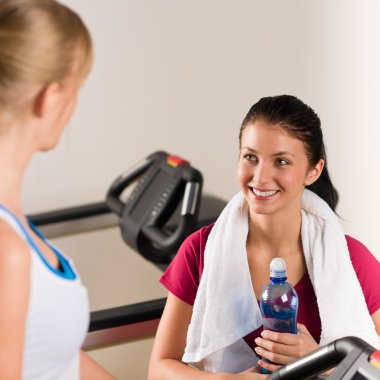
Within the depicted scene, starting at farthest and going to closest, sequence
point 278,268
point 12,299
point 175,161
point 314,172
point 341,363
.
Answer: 1. point 175,161
2. point 314,172
3. point 278,268
4. point 341,363
5. point 12,299

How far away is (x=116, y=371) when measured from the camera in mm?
2707

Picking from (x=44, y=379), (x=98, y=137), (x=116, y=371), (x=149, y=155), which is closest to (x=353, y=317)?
(x=44, y=379)

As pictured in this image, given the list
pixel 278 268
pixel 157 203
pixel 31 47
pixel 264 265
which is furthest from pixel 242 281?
pixel 157 203

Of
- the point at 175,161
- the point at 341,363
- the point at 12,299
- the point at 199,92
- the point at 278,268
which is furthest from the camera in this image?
the point at 199,92

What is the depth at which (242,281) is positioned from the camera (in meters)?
1.50

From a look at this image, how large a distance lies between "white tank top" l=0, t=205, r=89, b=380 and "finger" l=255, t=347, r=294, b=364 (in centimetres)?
50

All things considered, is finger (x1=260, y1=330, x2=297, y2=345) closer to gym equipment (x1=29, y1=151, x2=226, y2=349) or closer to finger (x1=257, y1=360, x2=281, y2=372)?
finger (x1=257, y1=360, x2=281, y2=372)

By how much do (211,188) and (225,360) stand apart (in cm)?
169

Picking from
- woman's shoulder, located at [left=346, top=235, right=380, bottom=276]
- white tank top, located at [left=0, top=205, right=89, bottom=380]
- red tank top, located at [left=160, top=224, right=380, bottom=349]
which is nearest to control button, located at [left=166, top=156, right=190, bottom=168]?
red tank top, located at [left=160, top=224, right=380, bottom=349]

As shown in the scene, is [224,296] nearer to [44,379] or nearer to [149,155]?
[44,379]

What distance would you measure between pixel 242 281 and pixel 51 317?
2.23 ft

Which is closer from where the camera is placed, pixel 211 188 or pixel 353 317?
pixel 353 317

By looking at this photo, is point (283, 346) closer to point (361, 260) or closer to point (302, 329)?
point (302, 329)

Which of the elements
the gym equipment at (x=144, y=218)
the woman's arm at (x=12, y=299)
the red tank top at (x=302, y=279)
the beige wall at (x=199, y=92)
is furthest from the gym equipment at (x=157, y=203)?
the woman's arm at (x=12, y=299)
